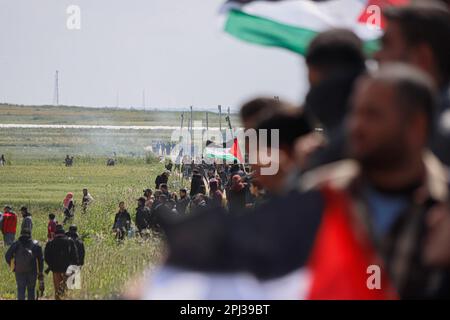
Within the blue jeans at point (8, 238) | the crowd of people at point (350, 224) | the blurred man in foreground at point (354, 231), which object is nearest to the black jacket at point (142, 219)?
the blue jeans at point (8, 238)

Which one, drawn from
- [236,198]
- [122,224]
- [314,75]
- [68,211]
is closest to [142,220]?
[122,224]

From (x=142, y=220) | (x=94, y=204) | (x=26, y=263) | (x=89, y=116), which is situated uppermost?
(x=89, y=116)

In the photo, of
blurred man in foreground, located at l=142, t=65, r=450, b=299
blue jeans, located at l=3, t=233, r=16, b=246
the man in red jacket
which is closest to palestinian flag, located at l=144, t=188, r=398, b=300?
blurred man in foreground, located at l=142, t=65, r=450, b=299

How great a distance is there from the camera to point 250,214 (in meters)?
3.43

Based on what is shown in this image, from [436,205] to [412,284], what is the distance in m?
0.22

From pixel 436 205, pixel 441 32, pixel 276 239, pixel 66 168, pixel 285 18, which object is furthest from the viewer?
pixel 66 168

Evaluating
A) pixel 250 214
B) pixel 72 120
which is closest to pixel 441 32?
pixel 250 214

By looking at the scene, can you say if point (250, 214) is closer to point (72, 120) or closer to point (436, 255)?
point (436, 255)

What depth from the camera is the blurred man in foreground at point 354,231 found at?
10.8 feet

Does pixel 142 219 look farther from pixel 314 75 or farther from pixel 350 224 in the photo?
pixel 350 224

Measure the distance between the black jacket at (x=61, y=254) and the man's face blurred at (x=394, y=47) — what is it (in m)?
16.3

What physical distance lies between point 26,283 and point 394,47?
16594mm

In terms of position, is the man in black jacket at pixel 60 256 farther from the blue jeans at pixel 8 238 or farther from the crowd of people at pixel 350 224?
the crowd of people at pixel 350 224

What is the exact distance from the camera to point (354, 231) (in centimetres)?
340
